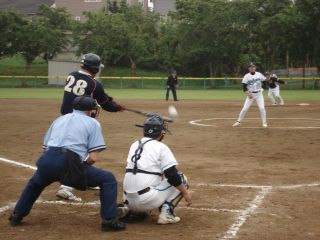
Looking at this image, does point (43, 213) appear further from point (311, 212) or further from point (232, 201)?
point (311, 212)

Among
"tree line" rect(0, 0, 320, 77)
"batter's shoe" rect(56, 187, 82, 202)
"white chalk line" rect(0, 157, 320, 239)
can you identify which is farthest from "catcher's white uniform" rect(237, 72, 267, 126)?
"tree line" rect(0, 0, 320, 77)

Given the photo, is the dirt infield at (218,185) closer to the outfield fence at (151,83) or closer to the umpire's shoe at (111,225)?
the umpire's shoe at (111,225)

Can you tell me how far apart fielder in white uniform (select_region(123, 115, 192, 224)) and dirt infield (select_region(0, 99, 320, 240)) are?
255 millimetres

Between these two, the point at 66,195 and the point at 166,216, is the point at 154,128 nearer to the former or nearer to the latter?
the point at 166,216

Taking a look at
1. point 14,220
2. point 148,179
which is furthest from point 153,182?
point 14,220

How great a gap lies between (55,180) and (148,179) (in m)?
1.08

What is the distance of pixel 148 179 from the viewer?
21.3 feet

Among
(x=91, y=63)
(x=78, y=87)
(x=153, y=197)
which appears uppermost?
(x=91, y=63)

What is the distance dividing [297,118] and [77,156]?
16.2 m

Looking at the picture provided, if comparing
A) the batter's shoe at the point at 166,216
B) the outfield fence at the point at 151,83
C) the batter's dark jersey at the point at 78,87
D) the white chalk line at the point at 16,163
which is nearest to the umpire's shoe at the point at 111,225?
the batter's shoe at the point at 166,216

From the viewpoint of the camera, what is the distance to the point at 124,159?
1156cm

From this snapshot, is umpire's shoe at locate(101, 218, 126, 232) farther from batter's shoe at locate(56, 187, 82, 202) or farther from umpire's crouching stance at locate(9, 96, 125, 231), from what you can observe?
batter's shoe at locate(56, 187, 82, 202)

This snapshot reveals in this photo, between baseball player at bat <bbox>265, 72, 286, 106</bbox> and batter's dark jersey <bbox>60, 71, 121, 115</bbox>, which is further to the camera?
baseball player at bat <bbox>265, 72, 286, 106</bbox>

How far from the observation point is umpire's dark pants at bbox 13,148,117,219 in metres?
6.18
